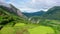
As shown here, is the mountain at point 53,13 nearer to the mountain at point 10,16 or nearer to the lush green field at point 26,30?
the lush green field at point 26,30

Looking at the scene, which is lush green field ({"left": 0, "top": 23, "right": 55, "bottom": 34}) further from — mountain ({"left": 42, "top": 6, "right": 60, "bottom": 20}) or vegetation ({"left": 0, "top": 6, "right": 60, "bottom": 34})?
mountain ({"left": 42, "top": 6, "right": 60, "bottom": 20})

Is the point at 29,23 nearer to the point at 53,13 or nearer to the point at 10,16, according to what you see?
the point at 10,16

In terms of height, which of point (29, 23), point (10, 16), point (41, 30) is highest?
point (10, 16)

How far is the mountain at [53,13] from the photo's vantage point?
14.8ft

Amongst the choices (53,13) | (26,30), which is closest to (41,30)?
(26,30)

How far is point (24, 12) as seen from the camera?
4.55m

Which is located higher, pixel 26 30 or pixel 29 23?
pixel 29 23

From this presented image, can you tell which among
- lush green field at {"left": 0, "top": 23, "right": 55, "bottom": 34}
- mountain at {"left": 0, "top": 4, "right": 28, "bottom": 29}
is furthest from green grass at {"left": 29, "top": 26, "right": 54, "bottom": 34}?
mountain at {"left": 0, "top": 4, "right": 28, "bottom": 29}

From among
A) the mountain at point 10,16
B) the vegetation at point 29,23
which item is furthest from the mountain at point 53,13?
the mountain at point 10,16

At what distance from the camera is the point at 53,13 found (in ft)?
15.4

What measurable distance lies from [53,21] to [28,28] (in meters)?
0.83

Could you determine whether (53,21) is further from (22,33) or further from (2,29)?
(2,29)

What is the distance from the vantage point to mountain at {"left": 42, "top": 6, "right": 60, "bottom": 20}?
451 cm

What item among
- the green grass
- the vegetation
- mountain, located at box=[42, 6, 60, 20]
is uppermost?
mountain, located at box=[42, 6, 60, 20]
